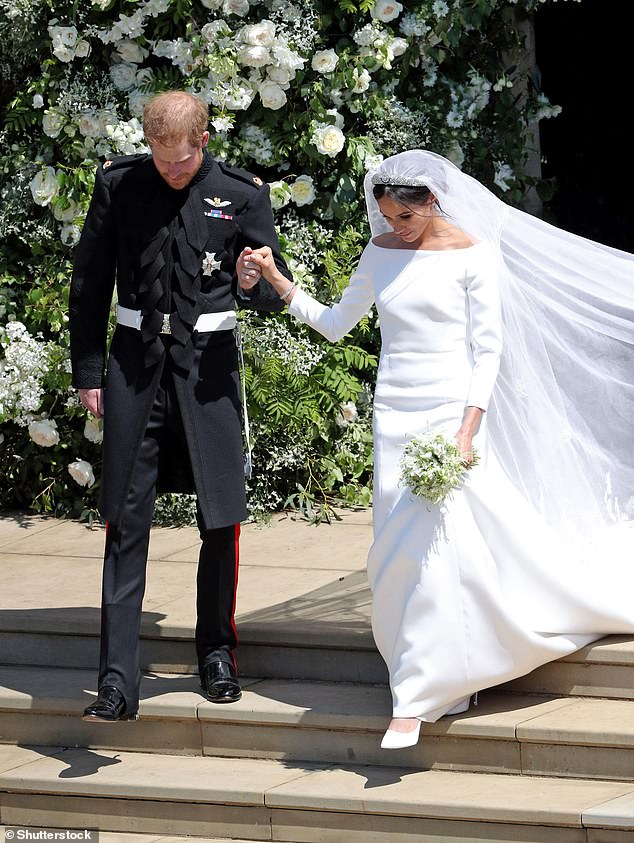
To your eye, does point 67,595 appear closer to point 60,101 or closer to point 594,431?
point 594,431

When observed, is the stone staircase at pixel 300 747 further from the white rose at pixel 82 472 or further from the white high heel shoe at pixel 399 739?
the white rose at pixel 82 472

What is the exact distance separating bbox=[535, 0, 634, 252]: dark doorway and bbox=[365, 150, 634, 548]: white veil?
3.55 metres

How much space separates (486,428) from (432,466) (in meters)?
0.40

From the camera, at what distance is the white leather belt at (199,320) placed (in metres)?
4.38

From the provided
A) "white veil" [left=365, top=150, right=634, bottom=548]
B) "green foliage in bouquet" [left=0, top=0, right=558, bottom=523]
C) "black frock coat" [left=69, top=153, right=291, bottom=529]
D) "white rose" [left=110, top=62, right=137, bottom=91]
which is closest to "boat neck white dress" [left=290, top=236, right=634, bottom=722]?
"white veil" [left=365, top=150, right=634, bottom=548]

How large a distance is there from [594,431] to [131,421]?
150 centimetres

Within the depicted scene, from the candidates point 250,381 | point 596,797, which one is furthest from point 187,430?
point 250,381

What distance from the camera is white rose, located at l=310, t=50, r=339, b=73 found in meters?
6.88

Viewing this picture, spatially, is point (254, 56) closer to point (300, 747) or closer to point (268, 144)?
point (268, 144)

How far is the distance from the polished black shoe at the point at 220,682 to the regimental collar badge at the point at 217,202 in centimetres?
147

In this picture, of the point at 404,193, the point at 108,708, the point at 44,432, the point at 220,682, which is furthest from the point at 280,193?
the point at 108,708

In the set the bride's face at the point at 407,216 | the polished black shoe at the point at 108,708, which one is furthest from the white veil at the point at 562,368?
the polished black shoe at the point at 108,708

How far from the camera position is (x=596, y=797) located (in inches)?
155

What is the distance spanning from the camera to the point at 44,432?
6.89m
